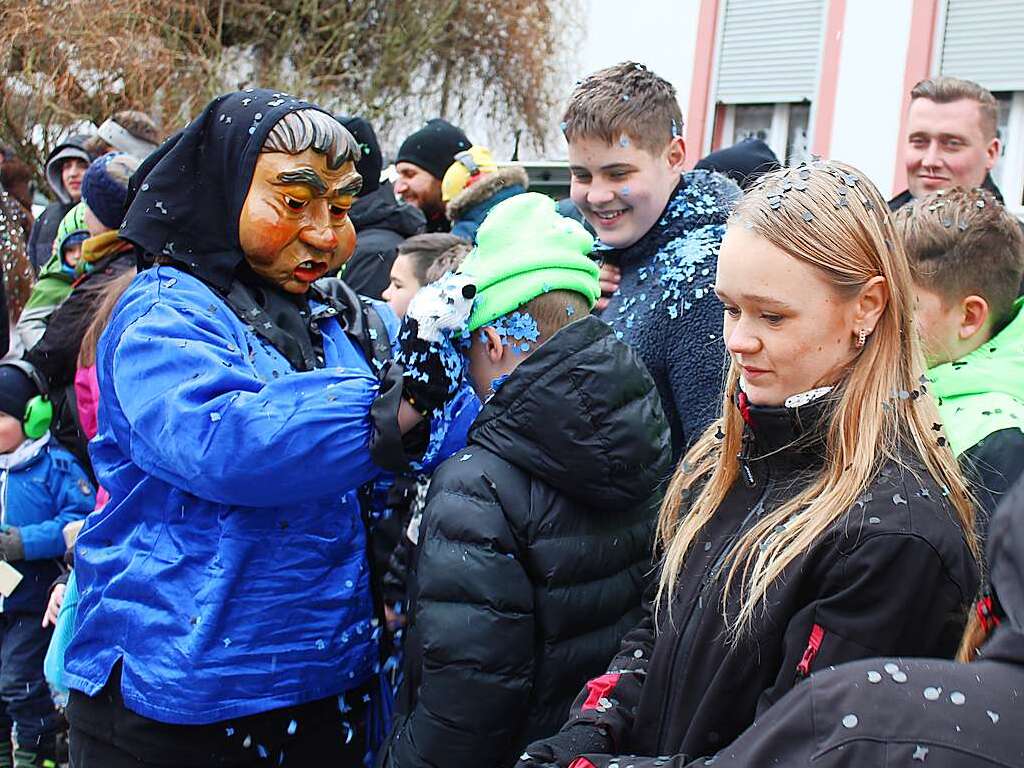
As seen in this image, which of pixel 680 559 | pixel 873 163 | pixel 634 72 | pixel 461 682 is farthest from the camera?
pixel 873 163

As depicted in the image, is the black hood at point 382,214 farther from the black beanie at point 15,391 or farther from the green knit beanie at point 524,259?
the green knit beanie at point 524,259

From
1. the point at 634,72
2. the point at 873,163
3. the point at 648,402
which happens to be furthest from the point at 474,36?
the point at 648,402

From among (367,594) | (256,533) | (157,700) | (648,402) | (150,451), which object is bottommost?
Answer: (157,700)

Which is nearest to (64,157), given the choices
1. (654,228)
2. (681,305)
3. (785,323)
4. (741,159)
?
(741,159)

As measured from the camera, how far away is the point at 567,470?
2.13m

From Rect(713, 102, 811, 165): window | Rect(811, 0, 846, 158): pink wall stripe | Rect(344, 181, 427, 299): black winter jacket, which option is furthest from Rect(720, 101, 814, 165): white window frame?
Rect(344, 181, 427, 299): black winter jacket

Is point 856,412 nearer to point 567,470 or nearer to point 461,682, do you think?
point 567,470

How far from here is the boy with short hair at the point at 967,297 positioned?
2.33m

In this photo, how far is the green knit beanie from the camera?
7.37 ft

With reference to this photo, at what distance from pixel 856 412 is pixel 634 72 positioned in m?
1.61

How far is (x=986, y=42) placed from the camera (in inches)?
337

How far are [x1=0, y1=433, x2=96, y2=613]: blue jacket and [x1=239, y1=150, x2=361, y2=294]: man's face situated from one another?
2.21 metres

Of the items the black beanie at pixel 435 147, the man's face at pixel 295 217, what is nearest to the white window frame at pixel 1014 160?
the black beanie at pixel 435 147

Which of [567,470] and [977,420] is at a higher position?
[977,420]
